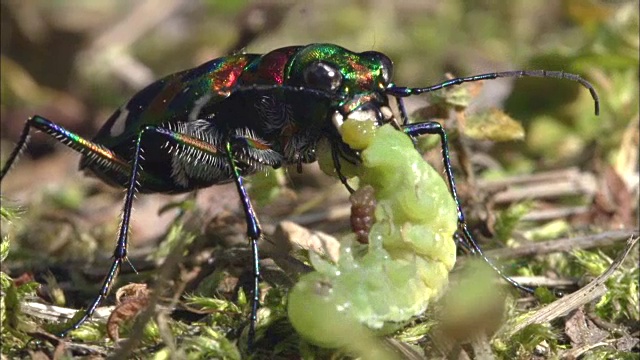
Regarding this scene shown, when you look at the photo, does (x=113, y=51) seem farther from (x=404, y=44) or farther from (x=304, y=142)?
(x=304, y=142)

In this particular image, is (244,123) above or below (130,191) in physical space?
above

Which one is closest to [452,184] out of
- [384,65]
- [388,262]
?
[384,65]

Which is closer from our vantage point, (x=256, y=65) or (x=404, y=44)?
(x=256, y=65)

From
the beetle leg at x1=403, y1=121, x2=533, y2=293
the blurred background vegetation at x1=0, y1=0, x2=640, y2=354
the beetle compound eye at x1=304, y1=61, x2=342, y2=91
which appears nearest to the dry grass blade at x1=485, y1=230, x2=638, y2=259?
the beetle leg at x1=403, y1=121, x2=533, y2=293

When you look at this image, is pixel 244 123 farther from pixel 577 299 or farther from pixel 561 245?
pixel 577 299

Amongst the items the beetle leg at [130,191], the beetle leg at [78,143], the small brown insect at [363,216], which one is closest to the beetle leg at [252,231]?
the beetle leg at [130,191]

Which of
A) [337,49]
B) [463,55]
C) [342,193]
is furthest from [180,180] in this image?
[463,55]
